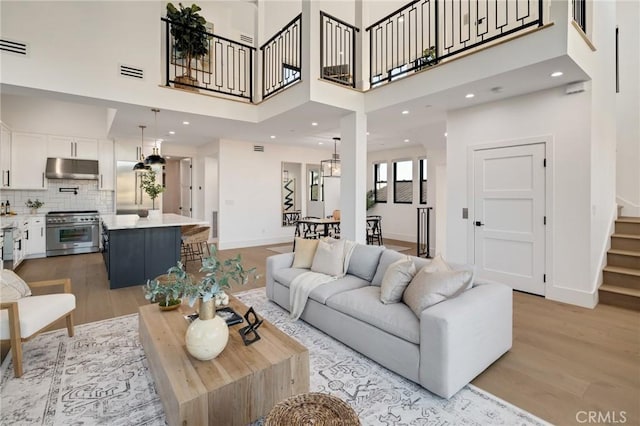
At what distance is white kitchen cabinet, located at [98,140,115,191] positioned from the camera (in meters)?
7.61

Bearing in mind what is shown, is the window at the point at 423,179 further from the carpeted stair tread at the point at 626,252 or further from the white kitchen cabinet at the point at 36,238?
the white kitchen cabinet at the point at 36,238

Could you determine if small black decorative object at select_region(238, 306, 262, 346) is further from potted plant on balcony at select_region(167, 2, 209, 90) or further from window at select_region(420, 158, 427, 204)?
window at select_region(420, 158, 427, 204)

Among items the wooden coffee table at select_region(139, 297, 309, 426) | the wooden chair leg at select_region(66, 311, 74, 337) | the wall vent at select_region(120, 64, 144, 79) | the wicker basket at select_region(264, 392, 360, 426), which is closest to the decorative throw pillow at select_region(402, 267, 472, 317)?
the wooden coffee table at select_region(139, 297, 309, 426)

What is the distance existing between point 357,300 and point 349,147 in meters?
3.17

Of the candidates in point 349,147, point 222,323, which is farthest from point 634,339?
point 349,147

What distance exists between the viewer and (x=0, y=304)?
2.28 meters

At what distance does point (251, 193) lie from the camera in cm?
847

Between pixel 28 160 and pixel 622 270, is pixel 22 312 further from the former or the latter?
pixel 622 270

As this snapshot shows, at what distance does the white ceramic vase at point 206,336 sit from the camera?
5.91ft

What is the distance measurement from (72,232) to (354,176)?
6.55 m

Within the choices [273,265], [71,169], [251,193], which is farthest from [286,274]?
[71,169]

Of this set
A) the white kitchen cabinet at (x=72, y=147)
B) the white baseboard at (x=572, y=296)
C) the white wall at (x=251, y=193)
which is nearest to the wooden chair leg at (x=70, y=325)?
the white wall at (x=251, y=193)

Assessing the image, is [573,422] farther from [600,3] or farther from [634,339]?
[600,3]

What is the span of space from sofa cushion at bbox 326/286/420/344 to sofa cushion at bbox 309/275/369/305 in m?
0.10
